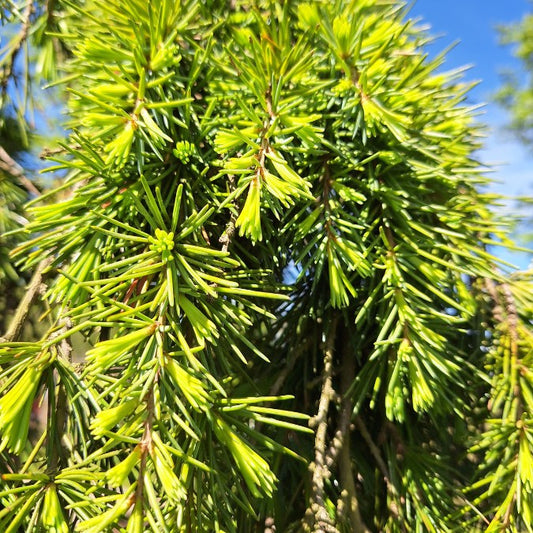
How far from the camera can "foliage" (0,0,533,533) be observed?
0.95 ft

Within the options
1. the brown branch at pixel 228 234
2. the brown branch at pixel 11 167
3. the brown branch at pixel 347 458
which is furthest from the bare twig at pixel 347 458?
the brown branch at pixel 11 167

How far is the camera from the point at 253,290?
1.13 ft

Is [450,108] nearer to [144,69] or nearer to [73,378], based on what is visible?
[144,69]

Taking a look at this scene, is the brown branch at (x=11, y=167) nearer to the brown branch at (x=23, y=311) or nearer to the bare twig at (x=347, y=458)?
the brown branch at (x=23, y=311)

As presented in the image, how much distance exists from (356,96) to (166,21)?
0.13m

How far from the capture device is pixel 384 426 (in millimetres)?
438

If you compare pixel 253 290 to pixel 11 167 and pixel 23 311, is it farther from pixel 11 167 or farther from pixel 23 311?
pixel 11 167

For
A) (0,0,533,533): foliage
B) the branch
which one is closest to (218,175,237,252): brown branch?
(0,0,533,533): foliage

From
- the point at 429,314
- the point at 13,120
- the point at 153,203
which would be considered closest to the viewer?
the point at 153,203

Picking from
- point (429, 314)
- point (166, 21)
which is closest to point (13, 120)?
point (166, 21)

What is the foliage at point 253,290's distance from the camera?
0.29 metres

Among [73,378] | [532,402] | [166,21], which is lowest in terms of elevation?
[73,378]

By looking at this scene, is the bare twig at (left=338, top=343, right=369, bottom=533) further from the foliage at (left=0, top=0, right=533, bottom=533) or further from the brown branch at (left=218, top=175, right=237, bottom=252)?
the brown branch at (left=218, top=175, right=237, bottom=252)

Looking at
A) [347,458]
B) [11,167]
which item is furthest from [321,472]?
[11,167]
